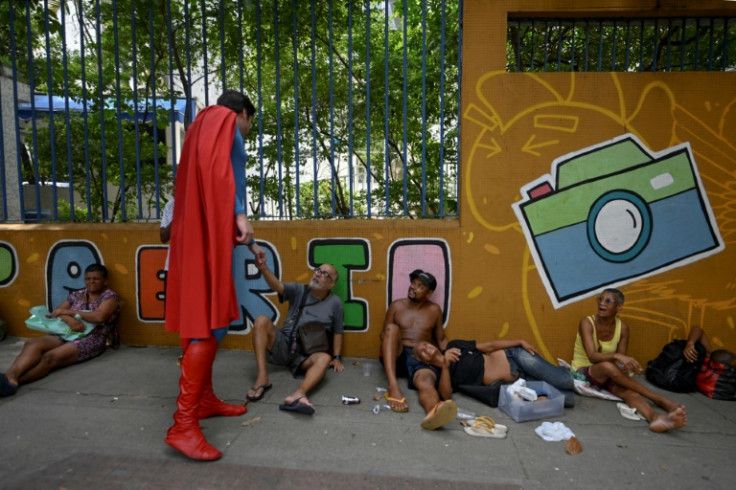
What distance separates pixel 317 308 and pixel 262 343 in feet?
1.86

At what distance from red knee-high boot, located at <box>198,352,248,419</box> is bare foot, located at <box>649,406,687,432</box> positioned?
2.82 meters

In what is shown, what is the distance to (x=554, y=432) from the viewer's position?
10.6 feet

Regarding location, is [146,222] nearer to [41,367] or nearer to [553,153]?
[41,367]

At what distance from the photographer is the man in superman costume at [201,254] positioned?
2.80 m

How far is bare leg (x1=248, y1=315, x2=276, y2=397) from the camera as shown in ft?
12.6

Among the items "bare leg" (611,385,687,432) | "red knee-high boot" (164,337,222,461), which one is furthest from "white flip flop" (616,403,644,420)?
"red knee-high boot" (164,337,222,461)

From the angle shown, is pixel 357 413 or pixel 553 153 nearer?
pixel 357 413

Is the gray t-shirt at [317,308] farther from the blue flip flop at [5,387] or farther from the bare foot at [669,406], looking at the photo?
the bare foot at [669,406]

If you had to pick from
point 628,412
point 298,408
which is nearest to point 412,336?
point 298,408

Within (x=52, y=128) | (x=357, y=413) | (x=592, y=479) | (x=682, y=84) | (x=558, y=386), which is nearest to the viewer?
(x=592, y=479)

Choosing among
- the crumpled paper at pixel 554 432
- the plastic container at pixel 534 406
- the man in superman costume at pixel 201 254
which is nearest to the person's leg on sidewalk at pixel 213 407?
the man in superman costume at pixel 201 254

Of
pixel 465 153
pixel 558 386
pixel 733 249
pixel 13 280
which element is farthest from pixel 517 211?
pixel 13 280

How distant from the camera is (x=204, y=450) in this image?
2789 mm

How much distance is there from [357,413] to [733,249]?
3640 mm
